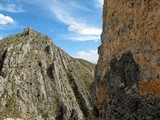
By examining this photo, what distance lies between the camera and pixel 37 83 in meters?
166

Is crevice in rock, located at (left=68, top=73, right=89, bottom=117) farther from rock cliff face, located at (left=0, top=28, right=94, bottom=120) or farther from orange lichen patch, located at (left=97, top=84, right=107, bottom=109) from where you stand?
orange lichen patch, located at (left=97, top=84, right=107, bottom=109)

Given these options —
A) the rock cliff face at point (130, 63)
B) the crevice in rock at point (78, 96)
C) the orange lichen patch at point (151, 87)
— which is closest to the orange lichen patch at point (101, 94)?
the rock cliff face at point (130, 63)

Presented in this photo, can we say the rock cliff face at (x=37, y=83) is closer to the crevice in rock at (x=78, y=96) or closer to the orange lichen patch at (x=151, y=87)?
the crevice in rock at (x=78, y=96)

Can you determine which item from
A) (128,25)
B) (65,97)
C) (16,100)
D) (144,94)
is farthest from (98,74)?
(65,97)

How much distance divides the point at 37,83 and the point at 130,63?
149087 mm

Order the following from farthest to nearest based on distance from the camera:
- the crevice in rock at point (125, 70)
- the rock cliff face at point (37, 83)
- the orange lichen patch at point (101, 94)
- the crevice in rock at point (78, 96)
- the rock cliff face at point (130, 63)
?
the crevice in rock at point (78, 96) < the rock cliff face at point (37, 83) < the orange lichen patch at point (101, 94) < the crevice in rock at point (125, 70) < the rock cliff face at point (130, 63)

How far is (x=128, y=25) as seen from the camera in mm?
19984

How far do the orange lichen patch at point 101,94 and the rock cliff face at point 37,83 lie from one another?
377 feet

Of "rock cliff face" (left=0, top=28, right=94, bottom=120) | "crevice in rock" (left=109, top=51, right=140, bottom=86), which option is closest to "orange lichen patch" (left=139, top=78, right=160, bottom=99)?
"crevice in rock" (left=109, top=51, right=140, bottom=86)

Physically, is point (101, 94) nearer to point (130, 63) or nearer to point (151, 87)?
point (130, 63)

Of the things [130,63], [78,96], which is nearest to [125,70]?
[130,63]

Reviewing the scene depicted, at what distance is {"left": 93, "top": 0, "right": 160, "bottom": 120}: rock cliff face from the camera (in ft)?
54.1

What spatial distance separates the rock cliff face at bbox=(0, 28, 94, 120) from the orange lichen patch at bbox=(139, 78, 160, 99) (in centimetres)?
12278

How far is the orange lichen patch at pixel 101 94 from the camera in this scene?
76.8 feet
